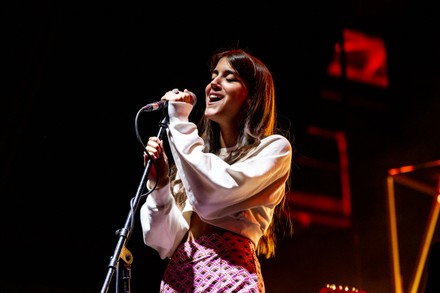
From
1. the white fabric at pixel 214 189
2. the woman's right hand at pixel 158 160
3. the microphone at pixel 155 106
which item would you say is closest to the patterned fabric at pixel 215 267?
the white fabric at pixel 214 189

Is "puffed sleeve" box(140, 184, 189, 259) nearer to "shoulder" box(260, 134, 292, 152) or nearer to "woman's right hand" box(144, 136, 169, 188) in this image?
"woman's right hand" box(144, 136, 169, 188)

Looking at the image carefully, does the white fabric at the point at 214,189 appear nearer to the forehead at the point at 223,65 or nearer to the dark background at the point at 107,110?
the forehead at the point at 223,65

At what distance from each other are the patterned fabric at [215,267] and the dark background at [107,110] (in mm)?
1428

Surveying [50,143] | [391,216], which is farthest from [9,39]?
[391,216]

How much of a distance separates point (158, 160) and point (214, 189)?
0.22m

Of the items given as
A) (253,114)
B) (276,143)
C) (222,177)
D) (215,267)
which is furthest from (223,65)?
(215,267)

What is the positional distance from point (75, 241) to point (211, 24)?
135cm

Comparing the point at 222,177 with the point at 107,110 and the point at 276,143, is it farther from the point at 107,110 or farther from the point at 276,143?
the point at 107,110

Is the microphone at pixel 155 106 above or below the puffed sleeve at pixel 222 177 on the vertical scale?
above

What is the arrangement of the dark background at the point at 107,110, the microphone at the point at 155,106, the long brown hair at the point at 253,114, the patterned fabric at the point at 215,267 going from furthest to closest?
the dark background at the point at 107,110 → the long brown hair at the point at 253,114 → the microphone at the point at 155,106 → the patterned fabric at the point at 215,267

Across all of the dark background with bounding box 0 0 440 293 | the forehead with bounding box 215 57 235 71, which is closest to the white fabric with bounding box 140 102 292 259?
the forehead with bounding box 215 57 235 71

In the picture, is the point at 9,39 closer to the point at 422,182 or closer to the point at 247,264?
the point at 247,264

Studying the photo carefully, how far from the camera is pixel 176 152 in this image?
4.73 feet

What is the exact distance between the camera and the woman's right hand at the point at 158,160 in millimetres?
1432
